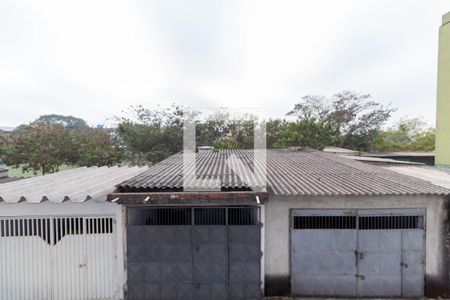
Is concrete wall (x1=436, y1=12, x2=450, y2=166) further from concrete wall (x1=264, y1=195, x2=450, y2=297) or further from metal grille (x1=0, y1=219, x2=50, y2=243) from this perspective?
metal grille (x1=0, y1=219, x2=50, y2=243)

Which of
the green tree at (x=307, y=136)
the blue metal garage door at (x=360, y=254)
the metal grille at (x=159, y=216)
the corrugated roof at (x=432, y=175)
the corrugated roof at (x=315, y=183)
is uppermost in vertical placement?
the green tree at (x=307, y=136)

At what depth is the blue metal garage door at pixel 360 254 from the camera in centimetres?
629

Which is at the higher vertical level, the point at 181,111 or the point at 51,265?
the point at 181,111

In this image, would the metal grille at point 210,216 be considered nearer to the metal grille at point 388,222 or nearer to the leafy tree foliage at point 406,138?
the metal grille at point 388,222

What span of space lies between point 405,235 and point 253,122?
26127 millimetres

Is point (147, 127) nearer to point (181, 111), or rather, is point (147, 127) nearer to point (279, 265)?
point (181, 111)

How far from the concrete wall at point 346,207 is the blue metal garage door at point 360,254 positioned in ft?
0.57

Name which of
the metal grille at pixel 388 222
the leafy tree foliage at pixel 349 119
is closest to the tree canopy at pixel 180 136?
the leafy tree foliage at pixel 349 119

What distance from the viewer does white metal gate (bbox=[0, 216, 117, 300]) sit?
6.03 metres

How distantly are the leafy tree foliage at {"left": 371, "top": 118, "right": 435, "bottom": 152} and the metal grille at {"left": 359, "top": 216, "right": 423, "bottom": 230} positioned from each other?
29.4 metres

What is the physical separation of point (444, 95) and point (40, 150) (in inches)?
1125

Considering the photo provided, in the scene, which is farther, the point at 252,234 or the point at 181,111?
the point at 181,111

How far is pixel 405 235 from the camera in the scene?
20.7 feet

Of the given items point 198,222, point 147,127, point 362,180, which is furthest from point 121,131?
point 362,180
